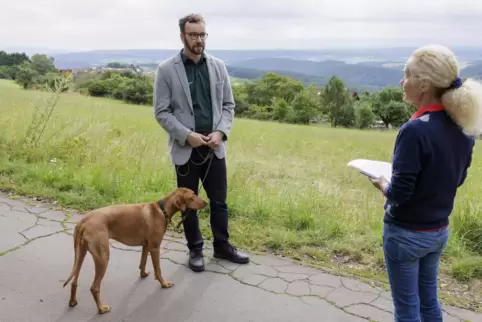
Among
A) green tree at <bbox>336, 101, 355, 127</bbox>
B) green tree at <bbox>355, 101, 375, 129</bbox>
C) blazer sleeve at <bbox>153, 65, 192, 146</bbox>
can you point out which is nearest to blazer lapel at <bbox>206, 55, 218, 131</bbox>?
blazer sleeve at <bbox>153, 65, 192, 146</bbox>

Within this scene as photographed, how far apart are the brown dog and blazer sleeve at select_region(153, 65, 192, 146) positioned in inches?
19.6

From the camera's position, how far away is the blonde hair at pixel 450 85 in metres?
2.10

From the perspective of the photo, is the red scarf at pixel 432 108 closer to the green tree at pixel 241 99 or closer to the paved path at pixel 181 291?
the paved path at pixel 181 291

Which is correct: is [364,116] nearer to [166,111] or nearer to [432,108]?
[166,111]

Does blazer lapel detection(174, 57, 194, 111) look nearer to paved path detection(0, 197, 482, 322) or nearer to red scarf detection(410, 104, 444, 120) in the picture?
paved path detection(0, 197, 482, 322)

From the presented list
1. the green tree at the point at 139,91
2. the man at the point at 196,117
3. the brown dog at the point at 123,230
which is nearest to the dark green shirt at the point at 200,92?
the man at the point at 196,117

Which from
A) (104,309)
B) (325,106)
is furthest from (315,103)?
(104,309)

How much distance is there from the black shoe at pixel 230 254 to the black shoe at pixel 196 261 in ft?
0.65

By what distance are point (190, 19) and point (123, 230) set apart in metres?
1.82

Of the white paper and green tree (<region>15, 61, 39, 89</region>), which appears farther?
green tree (<region>15, 61, 39, 89</region>)

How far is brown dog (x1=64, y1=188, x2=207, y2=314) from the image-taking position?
3213mm

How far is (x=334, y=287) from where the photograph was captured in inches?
150

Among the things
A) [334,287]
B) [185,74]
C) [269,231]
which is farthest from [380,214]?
[185,74]

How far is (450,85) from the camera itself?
215 centimetres
